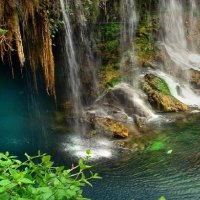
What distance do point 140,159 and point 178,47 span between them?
751 cm

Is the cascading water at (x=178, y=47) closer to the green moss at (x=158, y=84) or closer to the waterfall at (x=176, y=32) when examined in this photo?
the waterfall at (x=176, y=32)

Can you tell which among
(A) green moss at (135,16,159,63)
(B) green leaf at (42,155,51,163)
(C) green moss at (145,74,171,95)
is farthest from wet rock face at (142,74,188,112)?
(B) green leaf at (42,155,51,163)

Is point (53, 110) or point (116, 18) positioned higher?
point (116, 18)

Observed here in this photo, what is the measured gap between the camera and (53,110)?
11398 millimetres

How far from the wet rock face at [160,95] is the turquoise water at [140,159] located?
0.68m

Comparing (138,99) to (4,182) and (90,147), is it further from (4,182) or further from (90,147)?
(4,182)

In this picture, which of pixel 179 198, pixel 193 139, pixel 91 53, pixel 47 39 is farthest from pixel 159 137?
pixel 91 53

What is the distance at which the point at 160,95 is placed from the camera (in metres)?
11.3

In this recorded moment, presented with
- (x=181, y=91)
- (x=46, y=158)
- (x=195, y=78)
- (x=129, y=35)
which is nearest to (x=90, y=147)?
(x=181, y=91)

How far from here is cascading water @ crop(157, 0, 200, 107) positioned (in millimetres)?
12462

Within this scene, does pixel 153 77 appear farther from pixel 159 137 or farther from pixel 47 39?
pixel 47 39

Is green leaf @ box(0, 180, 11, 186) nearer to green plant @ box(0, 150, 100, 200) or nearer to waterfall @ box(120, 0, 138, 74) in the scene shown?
green plant @ box(0, 150, 100, 200)

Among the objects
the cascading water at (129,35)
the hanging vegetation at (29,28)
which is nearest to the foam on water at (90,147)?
the hanging vegetation at (29,28)

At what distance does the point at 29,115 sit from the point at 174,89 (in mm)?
4569
